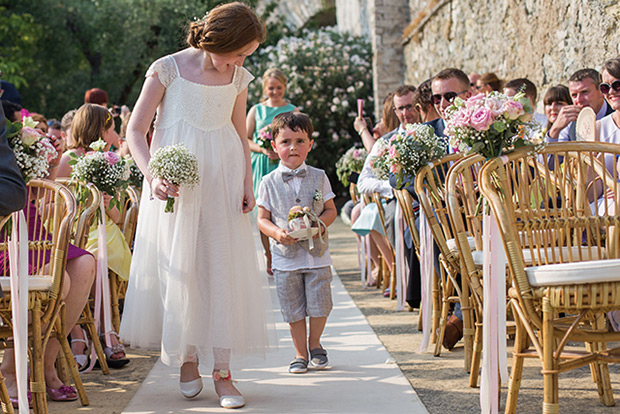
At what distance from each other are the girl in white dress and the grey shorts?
0.51 m

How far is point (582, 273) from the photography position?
2918 millimetres

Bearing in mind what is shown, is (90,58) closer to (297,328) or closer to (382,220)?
(382,220)

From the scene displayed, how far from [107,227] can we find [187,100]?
5.17 ft

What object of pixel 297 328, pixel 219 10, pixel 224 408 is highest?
pixel 219 10

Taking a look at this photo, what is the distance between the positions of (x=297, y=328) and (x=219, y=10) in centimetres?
184

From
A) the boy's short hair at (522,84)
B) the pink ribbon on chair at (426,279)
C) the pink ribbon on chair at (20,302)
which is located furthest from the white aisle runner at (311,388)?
the boy's short hair at (522,84)

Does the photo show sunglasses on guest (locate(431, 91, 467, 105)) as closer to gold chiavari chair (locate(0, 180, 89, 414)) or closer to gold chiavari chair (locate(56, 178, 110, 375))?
gold chiavari chair (locate(56, 178, 110, 375))

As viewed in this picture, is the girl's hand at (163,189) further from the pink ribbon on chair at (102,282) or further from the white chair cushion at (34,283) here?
the pink ribbon on chair at (102,282)

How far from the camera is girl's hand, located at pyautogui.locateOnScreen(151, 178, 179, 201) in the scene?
3809 mm

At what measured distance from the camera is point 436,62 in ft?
46.8

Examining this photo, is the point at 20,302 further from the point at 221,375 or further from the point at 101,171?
the point at 101,171

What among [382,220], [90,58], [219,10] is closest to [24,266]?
[219,10]

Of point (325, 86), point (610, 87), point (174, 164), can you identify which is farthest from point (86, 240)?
point (325, 86)

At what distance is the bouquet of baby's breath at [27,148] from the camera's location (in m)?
3.46
